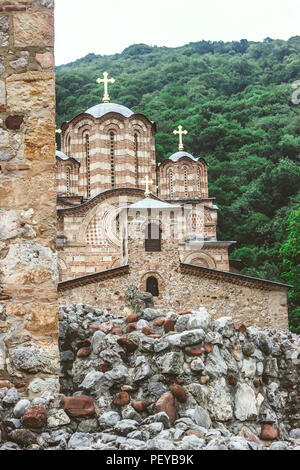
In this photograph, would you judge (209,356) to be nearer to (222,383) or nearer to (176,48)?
(222,383)

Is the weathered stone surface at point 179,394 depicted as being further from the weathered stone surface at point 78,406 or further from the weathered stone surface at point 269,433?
the weathered stone surface at point 269,433

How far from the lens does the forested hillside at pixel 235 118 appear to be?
1318 inches

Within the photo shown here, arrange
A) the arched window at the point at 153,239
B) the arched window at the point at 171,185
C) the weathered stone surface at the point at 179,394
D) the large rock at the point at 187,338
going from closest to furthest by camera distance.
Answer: the weathered stone surface at the point at 179,394 < the large rock at the point at 187,338 < the arched window at the point at 153,239 < the arched window at the point at 171,185

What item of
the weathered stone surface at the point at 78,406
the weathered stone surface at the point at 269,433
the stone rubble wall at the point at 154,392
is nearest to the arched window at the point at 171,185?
the stone rubble wall at the point at 154,392

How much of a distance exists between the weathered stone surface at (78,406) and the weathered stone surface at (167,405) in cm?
37

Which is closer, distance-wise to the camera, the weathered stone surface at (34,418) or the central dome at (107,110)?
the weathered stone surface at (34,418)

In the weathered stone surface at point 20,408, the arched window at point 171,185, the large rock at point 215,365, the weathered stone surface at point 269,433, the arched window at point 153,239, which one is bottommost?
the weathered stone surface at point 269,433

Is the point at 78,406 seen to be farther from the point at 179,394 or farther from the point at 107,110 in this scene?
the point at 107,110

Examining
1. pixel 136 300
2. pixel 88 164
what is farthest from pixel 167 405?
pixel 88 164

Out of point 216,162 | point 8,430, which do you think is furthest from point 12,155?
point 216,162

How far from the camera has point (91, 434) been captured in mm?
2779

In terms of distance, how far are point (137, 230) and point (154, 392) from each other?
1191cm

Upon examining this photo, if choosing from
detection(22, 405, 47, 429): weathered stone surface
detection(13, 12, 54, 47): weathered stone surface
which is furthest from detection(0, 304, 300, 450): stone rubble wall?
detection(13, 12, 54, 47): weathered stone surface

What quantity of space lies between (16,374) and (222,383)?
4.07 ft
